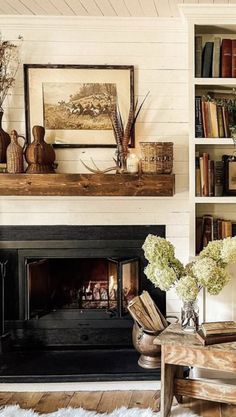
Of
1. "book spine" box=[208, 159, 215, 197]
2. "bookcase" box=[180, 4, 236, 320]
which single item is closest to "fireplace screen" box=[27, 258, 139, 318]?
"bookcase" box=[180, 4, 236, 320]

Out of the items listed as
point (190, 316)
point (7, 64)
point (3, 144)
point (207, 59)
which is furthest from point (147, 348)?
point (7, 64)

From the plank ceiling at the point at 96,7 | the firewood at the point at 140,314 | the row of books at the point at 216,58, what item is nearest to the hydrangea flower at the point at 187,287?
the firewood at the point at 140,314

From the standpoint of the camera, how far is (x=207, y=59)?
3.34 metres

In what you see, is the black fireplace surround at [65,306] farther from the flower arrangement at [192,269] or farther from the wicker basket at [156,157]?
the flower arrangement at [192,269]

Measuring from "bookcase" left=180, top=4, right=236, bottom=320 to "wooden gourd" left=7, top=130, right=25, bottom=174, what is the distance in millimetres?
1207

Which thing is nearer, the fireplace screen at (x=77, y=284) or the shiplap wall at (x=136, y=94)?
the shiplap wall at (x=136, y=94)

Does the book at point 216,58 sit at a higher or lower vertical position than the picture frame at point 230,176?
higher

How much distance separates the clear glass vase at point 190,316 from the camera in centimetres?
281

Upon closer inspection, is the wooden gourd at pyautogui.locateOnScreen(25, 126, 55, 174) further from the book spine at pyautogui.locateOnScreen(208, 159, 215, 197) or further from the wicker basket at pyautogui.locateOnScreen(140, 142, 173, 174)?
the book spine at pyautogui.locateOnScreen(208, 159, 215, 197)

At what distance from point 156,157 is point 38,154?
83cm

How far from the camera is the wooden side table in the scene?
254 centimetres

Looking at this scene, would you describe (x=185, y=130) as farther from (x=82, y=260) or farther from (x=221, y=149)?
(x=82, y=260)

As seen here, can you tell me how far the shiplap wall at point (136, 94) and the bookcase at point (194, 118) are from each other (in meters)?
0.15

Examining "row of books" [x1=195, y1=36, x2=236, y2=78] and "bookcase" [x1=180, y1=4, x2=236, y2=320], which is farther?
"row of books" [x1=195, y1=36, x2=236, y2=78]
